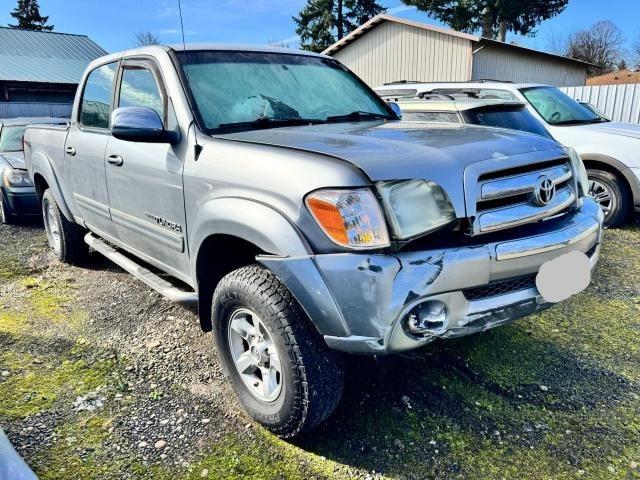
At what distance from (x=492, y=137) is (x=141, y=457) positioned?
230 centimetres

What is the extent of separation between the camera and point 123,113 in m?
2.72

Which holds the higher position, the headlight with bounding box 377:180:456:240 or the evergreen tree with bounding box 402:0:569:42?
the evergreen tree with bounding box 402:0:569:42

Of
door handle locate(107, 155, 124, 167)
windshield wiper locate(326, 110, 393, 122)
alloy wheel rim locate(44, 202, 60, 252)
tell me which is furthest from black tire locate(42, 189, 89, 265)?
windshield wiper locate(326, 110, 393, 122)

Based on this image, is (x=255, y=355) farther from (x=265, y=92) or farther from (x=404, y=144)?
(x=265, y=92)

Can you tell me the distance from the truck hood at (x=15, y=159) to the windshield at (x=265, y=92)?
5.11m

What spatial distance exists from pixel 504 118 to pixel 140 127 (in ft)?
14.1

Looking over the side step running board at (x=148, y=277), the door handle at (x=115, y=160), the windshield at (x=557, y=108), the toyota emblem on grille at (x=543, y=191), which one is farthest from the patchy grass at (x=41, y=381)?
the windshield at (x=557, y=108)

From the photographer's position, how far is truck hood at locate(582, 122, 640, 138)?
6.04 meters

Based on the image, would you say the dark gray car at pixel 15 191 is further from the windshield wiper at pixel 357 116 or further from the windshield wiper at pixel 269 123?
the windshield wiper at pixel 357 116

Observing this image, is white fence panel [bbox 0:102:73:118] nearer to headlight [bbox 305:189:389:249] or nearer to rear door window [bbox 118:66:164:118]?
rear door window [bbox 118:66:164:118]

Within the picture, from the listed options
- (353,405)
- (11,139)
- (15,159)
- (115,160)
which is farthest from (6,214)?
(353,405)

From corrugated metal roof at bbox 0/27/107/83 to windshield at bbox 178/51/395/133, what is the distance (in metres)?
27.5

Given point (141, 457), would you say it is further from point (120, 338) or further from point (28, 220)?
point (28, 220)

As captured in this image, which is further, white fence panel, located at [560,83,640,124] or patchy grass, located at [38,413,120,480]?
white fence panel, located at [560,83,640,124]
